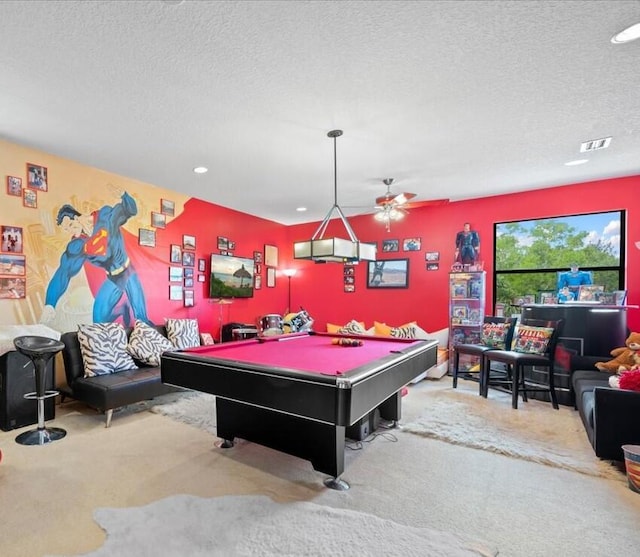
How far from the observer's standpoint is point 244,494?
217cm

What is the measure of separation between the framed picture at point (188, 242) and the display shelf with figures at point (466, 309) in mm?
4052

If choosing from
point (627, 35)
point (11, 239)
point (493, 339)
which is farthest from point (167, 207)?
point (627, 35)

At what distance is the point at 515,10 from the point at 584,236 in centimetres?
408

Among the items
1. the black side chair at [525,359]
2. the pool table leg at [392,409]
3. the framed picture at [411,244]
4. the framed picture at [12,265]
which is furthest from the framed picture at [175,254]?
the black side chair at [525,359]

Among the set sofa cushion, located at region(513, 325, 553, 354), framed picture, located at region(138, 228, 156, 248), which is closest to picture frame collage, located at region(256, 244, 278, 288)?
framed picture, located at region(138, 228, 156, 248)

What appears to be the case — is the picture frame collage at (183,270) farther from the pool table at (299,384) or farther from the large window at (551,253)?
the large window at (551,253)

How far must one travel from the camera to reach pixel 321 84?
2441 millimetres

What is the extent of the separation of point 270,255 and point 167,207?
2375mm

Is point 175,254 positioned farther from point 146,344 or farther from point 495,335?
point 495,335

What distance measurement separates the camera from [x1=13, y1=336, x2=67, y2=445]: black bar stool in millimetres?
2877

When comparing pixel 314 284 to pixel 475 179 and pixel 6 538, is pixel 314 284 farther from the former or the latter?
pixel 6 538

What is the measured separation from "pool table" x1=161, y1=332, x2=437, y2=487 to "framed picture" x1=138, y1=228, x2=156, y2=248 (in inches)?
98.8

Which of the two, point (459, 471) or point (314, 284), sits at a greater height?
point (314, 284)

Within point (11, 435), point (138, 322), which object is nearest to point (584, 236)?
point (138, 322)
